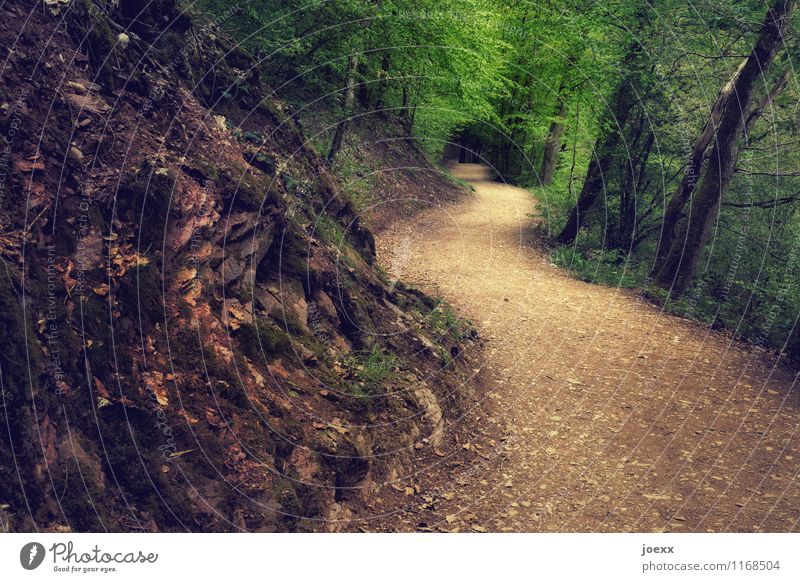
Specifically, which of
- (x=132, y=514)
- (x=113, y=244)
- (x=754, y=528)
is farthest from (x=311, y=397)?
(x=754, y=528)

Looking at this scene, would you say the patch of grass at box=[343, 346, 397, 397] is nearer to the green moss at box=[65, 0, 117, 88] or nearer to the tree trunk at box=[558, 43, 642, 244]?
the green moss at box=[65, 0, 117, 88]

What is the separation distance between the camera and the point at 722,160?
11656mm

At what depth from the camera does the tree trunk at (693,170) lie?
12234mm

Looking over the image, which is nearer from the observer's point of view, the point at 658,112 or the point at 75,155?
the point at 75,155

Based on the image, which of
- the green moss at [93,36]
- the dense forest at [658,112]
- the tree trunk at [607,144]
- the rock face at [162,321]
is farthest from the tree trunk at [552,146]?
the green moss at [93,36]

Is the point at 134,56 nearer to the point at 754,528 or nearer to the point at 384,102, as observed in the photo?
the point at 754,528

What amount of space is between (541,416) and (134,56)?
26.7ft

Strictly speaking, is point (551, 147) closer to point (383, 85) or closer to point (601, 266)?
point (383, 85)

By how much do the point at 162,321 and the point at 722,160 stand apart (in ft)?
39.1

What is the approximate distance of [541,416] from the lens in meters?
8.55

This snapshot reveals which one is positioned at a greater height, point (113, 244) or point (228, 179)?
point (228, 179)

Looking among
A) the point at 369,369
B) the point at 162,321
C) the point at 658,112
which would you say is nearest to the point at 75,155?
the point at 162,321
